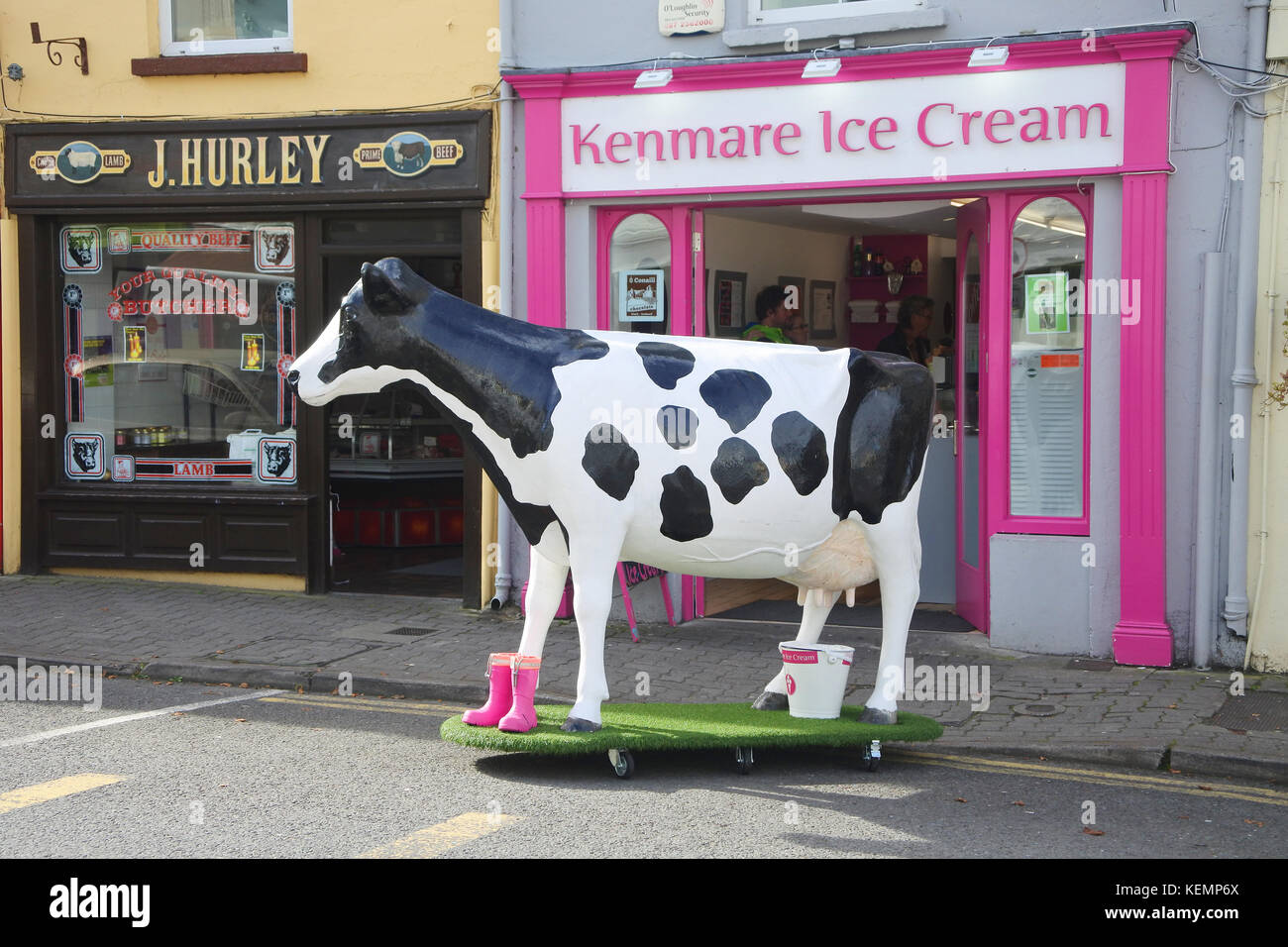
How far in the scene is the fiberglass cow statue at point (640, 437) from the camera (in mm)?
6605

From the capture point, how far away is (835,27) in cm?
984

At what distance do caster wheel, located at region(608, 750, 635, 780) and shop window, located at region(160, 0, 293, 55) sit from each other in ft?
24.4

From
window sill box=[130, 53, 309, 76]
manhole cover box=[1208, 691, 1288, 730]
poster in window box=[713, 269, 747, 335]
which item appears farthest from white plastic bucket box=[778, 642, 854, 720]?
window sill box=[130, 53, 309, 76]

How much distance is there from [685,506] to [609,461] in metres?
0.41

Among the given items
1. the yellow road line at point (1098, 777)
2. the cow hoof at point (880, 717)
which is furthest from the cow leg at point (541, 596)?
the yellow road line at point (1098, 777)

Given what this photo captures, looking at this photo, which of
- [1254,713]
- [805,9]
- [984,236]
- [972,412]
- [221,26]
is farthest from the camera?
[221,26]

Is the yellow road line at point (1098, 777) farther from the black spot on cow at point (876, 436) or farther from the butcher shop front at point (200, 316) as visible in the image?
the butcher shop front at point (200, 316)

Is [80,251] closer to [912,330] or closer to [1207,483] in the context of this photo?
[912,330]

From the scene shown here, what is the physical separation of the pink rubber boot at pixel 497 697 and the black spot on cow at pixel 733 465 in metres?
1.32

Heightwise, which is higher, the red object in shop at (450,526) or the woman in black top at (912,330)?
the woman in black top at (912,330)

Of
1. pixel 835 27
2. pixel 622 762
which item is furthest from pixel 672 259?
pixel 622 762

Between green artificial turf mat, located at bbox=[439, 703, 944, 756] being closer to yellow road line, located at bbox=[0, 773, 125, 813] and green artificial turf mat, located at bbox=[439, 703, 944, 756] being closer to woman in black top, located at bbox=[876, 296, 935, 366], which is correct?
yellow road line, located at bbox=[0, 773, 125, 813]

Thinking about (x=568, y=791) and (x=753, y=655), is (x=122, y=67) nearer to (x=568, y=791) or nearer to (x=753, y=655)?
(x=753, y=655)

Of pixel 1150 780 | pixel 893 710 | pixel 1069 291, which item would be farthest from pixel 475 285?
pixel 1150 780
